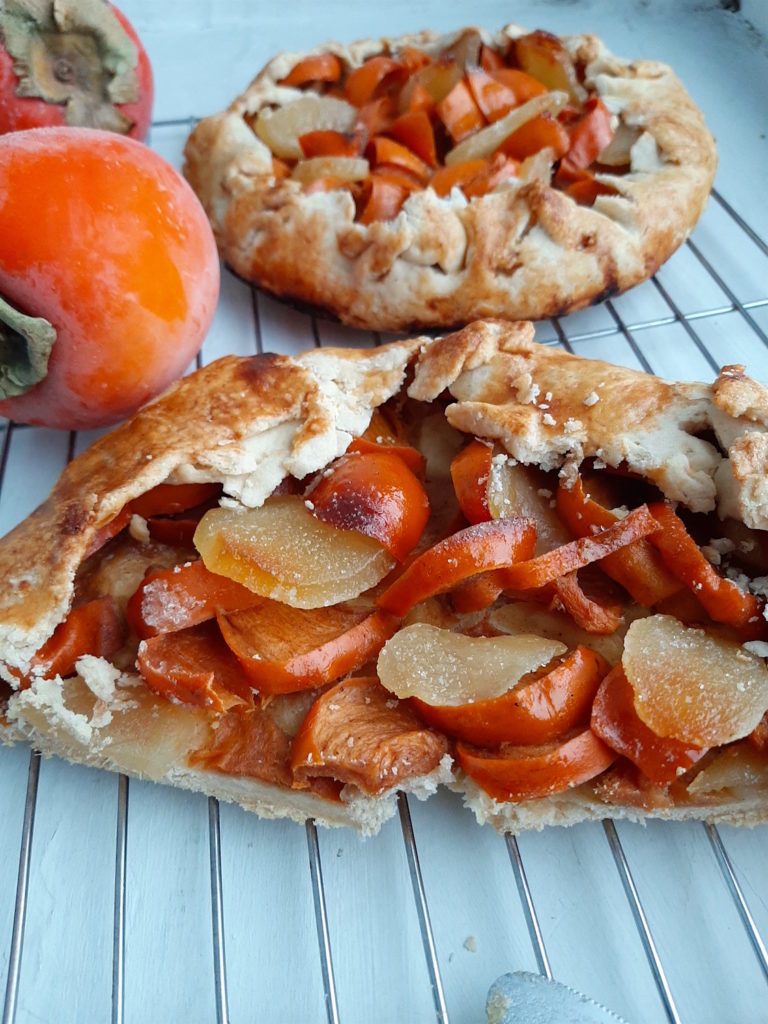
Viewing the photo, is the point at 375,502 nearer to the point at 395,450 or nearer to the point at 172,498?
the point at 395,450

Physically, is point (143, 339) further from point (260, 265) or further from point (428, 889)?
point (428, 889)

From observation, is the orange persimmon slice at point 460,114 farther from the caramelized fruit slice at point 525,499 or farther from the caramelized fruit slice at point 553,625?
the caramelized fruit slice at point 553,625

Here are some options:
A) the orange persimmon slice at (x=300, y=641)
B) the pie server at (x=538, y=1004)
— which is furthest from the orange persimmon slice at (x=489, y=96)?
the pie server at (x=538, y=1004)

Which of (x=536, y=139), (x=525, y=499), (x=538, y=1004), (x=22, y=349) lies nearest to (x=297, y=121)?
(x=536, y=139)

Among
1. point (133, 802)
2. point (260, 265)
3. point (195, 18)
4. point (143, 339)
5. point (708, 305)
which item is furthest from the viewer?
point (195, 18)

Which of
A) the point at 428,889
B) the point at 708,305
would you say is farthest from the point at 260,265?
the point at 428,889

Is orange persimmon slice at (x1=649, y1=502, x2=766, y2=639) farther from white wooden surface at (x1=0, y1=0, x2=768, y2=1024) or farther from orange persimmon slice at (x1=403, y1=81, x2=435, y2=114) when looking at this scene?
orange persimmon slice at (x1=403, y1=81, x2=435, y2=114)

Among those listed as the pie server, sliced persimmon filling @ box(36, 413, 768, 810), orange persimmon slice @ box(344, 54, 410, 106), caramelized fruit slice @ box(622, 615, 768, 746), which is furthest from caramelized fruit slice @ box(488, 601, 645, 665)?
orange persimmon slice @ box(344, 54, 410, 106)
